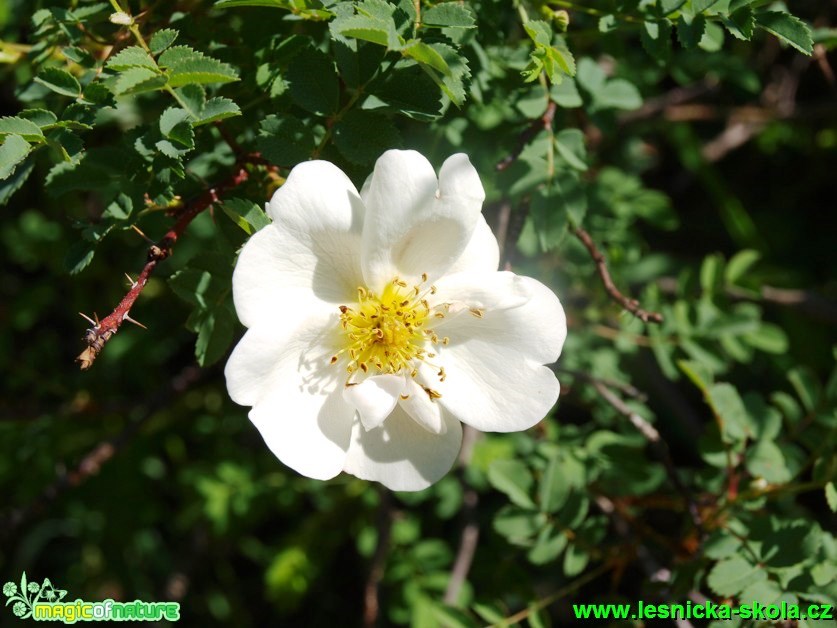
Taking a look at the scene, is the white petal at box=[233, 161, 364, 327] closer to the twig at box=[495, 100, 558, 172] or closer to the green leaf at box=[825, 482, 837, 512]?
the twig at box=[495, 100, 558, 172]

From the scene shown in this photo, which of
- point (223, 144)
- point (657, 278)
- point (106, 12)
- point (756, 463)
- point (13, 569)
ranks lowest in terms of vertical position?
point (13, 569)

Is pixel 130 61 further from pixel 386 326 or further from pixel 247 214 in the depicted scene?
pixel 386 326

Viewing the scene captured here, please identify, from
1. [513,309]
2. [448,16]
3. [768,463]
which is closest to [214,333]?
[513,309]

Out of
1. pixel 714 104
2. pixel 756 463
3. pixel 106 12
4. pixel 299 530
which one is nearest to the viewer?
pixel 106 12

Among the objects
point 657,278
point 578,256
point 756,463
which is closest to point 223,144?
point 578,256

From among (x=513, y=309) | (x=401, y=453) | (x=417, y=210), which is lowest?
(x=401, y=453)

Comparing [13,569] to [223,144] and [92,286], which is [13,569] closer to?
[92,286]

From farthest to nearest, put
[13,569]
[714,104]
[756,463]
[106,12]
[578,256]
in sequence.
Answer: [714,104]
[13,569]
[578,256]
[756,463]
[106,12]
